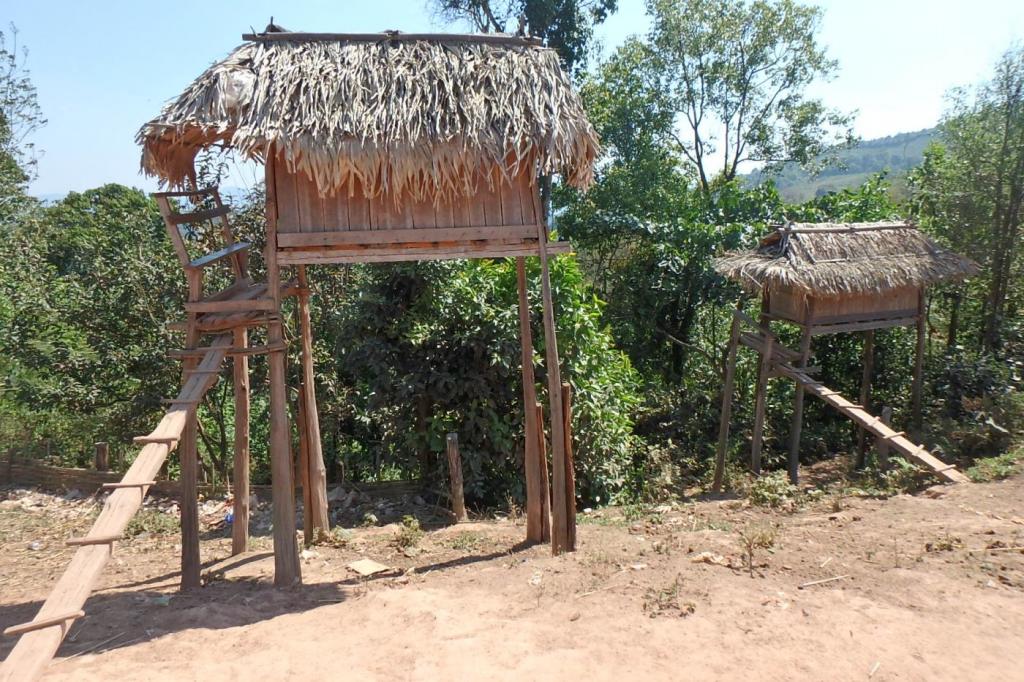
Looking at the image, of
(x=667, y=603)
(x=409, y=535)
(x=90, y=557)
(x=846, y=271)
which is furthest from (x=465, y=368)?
(x=90, y=557)

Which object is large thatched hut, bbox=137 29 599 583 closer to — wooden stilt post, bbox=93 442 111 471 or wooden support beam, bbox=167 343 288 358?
wooden support beam, bbox=167 343 288 358

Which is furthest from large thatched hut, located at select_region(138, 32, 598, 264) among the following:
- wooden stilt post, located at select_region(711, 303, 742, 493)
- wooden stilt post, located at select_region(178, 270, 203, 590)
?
wooden stilt post, located at select_region(711, 303, 742, 493)

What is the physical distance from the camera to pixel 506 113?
6.04m

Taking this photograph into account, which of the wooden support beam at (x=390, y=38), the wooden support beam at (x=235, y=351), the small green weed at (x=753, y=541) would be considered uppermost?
the wooden support beam at (x=390, y=38)

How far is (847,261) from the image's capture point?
9617 millimetres

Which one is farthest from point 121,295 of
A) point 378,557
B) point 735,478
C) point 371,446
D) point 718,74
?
point 718,74

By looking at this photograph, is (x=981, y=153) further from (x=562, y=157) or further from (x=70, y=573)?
(x=70, y=573)

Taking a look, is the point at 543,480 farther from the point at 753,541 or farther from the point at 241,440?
the point at 241,440

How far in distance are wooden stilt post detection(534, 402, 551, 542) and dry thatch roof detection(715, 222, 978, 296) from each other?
4.40m

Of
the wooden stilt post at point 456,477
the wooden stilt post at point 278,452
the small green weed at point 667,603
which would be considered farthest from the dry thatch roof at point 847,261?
the wooden stilt post at point 278,452

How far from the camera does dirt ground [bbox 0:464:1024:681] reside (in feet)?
14.6

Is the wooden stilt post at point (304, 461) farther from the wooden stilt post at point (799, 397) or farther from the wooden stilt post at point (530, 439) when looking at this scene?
the wooden stilt post at point (799, 397)

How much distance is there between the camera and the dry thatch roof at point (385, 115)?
5.68 m

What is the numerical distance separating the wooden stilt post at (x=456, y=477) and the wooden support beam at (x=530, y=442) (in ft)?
4.29
